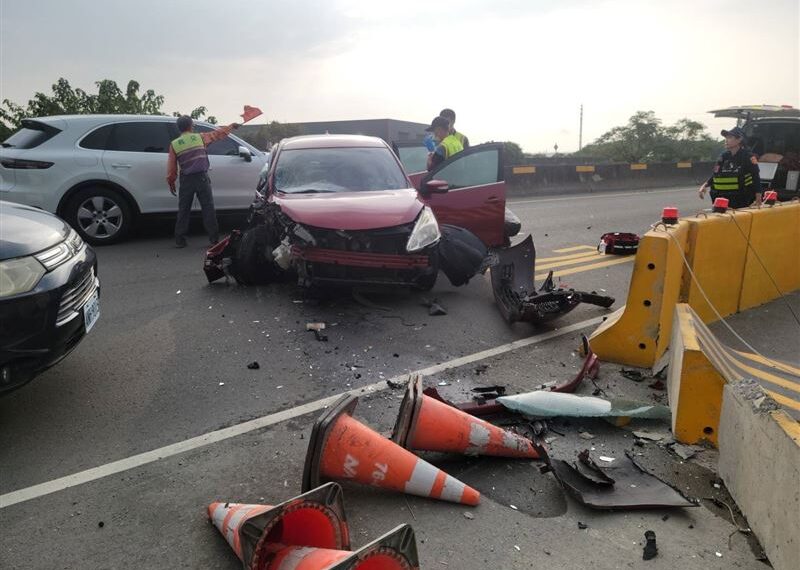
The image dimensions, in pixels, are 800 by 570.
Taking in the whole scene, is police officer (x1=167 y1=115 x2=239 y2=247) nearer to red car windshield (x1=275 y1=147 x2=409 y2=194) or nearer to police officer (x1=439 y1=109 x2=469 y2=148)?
red car windshield (x1=275 y1=147 x2=409 y2=194)

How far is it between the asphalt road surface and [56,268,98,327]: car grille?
65 centimetres

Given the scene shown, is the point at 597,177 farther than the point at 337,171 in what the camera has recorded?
Yes

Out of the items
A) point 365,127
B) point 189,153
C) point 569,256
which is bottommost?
point 569,256

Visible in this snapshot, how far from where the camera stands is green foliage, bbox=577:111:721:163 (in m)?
39.3


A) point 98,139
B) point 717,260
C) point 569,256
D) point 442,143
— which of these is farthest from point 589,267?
point 98,139

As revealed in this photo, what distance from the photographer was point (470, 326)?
5629 mm

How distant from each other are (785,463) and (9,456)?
12.5 ft

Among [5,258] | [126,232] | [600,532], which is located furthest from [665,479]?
[126,232]

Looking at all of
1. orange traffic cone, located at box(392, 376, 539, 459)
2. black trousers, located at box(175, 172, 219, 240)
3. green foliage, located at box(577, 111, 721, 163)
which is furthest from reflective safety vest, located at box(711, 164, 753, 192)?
green foliage, located at box(577, 111, 721, 163)

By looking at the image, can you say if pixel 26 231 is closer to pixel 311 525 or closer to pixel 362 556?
pixel 311 525

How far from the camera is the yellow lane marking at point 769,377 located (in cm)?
466

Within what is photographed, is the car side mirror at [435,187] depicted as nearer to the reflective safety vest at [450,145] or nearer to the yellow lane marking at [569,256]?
the reflective safety vest at [450,145]

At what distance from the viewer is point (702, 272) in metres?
5.58

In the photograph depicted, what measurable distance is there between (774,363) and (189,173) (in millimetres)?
7132
